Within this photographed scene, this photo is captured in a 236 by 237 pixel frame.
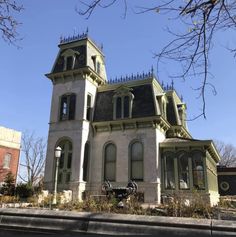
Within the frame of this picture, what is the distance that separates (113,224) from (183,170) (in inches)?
699

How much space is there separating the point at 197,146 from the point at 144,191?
16.8ft

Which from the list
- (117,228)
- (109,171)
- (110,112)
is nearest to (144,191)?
(109,171)

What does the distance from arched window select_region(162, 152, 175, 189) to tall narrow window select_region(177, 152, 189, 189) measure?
0.61m

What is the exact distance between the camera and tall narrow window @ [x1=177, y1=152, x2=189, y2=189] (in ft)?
72.0

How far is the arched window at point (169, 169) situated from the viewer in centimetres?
2222

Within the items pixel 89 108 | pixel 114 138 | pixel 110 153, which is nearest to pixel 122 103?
pixel 89 108

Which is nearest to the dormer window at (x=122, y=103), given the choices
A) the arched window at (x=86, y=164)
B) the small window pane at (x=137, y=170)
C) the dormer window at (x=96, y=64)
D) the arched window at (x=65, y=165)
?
the dormer window at (x=96, y=64)

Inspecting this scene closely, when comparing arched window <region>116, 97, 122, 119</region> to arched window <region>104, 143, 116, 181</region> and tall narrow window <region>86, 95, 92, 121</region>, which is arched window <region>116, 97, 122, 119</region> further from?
arched window <region>104, 143, 116, 181</region>

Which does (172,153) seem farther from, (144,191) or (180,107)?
(180,107)

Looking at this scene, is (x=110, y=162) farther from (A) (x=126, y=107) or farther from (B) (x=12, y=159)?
(B) (x=12, y=159)

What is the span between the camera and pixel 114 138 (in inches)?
936

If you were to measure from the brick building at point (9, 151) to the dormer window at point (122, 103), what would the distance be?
17.1 meters

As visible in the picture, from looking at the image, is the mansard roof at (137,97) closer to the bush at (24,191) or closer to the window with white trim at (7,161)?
the bush at (24,191)

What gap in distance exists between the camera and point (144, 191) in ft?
70.2
